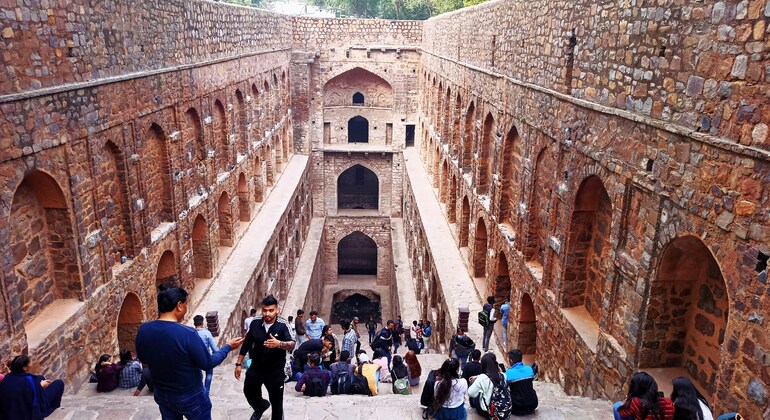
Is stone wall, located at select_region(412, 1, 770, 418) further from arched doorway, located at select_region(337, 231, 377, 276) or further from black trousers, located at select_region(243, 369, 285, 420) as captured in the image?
arched doorway, located at select_region(337, 231, 377, 276)

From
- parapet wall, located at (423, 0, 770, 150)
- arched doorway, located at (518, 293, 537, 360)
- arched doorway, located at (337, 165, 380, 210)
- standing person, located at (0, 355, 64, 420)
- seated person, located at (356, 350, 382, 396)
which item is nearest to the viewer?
parapet wall, located at (423, 0, 770, 150)

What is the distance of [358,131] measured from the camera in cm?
2692

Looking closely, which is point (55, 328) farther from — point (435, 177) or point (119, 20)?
point (435, 177)

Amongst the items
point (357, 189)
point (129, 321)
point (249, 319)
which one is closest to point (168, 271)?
point (129, 321)

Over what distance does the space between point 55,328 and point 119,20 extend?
13.7 feet

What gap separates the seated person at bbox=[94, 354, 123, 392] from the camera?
7.15 m

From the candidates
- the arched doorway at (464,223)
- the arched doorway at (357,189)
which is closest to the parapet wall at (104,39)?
the arched doorway at (464,223)

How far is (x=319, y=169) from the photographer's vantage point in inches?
995

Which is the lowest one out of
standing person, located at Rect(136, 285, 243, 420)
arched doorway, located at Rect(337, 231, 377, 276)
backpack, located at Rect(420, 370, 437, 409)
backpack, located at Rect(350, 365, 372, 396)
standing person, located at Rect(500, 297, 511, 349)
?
arched doorway, located at Rect(337, 231, 377, 276)

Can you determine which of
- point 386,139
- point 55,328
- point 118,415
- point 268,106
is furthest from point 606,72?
point 386,139

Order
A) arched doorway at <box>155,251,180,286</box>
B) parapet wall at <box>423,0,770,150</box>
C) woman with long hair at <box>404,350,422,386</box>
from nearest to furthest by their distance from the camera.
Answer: parapet wall at <box>423,0,770,150</box> → woman with long hair at <box>404,350,422,386</box> → arched doorway at <box>155,251,180,286</box>

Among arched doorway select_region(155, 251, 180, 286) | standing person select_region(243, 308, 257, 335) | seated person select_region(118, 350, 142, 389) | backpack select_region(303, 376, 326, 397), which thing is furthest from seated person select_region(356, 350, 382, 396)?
arched doorway select_region(155, 251, 180, 286)

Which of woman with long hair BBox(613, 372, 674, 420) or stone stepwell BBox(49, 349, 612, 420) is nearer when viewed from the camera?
woman with long hair BBox(613, 372, 674, 420)

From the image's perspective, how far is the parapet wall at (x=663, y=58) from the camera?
14.2 feet
